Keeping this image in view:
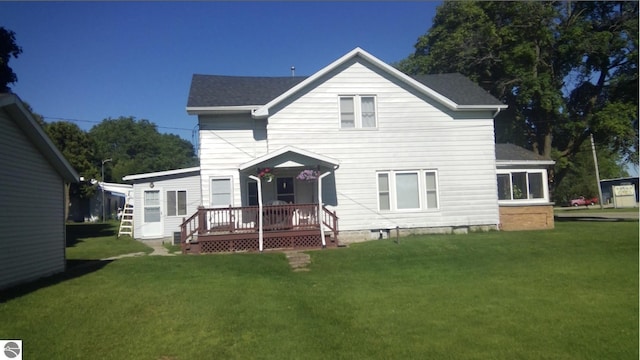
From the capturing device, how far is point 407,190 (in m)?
17.7

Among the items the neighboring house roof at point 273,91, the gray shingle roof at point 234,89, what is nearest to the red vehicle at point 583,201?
the neighboring house roof at point 273,91

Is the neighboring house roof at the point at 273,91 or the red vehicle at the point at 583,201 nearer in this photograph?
the neighboring house roof at the point at 273,91

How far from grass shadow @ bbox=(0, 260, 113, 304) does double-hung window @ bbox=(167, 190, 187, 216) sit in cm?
786

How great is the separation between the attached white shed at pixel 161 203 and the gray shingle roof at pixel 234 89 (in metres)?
5.20

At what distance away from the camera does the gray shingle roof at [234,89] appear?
17.2 meters

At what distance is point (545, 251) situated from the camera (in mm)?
12828

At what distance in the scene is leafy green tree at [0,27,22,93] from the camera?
64.6 ft

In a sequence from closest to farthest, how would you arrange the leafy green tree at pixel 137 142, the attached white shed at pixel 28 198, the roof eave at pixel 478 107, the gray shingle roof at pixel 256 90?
the attached white shed at pixel 28 198, the gray shingle roof at pixel 256 90, the roof eave at pixel 478 107, the leafy green tree at pixel 137 142

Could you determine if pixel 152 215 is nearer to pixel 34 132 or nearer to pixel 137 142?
pixel 34 132

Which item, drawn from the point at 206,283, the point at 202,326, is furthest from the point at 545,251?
the point at 202,326

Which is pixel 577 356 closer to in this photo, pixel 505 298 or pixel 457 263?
pixel 505 298

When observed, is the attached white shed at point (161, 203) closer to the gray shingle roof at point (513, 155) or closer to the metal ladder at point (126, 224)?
the metal ladder at point (126, 224)

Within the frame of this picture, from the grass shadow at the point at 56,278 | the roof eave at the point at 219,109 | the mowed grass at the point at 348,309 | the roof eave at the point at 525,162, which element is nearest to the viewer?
the mowed grass at the point at 348,309

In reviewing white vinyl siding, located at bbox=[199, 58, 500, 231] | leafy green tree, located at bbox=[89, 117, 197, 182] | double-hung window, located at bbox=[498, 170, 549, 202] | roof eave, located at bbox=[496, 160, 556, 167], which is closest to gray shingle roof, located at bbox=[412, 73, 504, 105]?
white vinyl siding, located at bbox=[199, 58, 500, 231]
